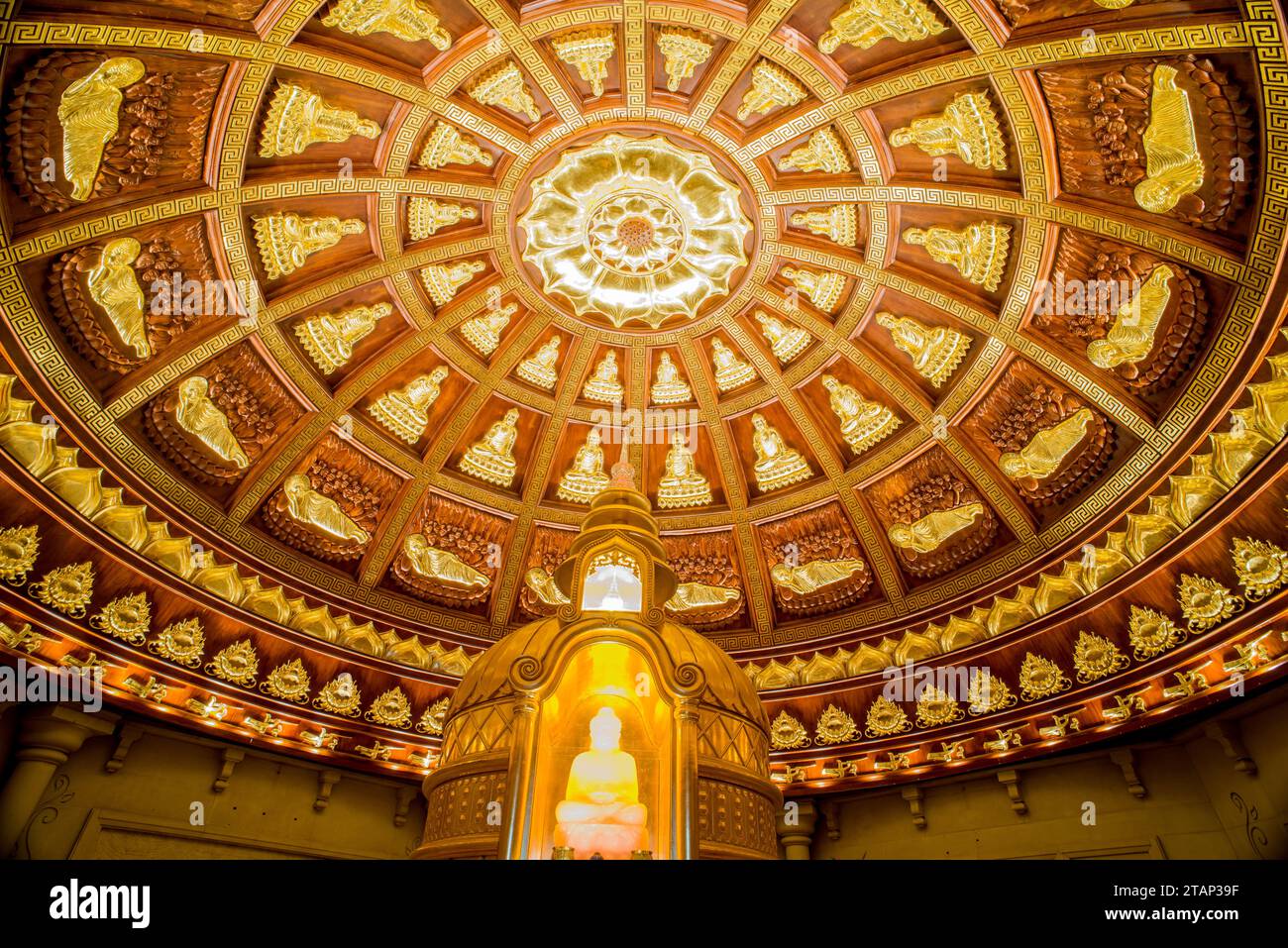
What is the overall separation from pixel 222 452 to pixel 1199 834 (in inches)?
699

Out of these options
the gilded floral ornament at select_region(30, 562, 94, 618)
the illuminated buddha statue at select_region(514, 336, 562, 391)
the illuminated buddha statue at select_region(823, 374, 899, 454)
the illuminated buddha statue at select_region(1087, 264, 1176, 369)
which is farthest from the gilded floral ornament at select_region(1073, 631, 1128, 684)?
the gilded floral ornament at select_region(30, 562, 94, 618)

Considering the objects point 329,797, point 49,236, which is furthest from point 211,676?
point 49,236

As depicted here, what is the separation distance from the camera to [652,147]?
1388cm

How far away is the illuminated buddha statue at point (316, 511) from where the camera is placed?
15180 millimetres

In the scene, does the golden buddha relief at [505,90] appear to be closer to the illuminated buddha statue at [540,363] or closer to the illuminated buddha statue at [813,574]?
the illuminated buddha statue at [540,363]

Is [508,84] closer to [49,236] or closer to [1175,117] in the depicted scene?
[49,236]

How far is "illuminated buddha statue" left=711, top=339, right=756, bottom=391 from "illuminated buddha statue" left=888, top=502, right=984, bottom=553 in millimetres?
4914

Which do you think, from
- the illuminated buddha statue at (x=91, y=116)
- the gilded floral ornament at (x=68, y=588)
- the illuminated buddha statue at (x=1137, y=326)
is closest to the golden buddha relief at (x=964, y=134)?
the illuminated buddha statue at (x=1137, y=326)

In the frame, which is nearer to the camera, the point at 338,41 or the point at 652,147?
the point at 338,41

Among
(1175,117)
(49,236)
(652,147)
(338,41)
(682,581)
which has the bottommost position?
(682,581)

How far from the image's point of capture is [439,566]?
16.6m

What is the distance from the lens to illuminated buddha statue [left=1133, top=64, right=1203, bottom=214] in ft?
32.7

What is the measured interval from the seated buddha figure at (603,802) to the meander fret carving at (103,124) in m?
11.1
